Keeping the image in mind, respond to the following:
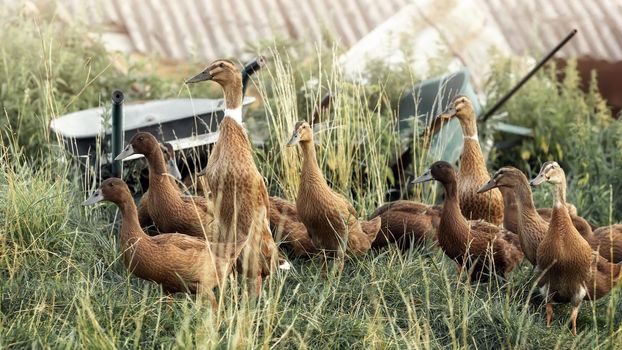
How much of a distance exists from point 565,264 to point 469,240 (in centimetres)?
58

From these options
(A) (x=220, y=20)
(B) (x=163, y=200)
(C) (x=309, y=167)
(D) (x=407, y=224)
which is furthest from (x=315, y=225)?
(A) (x=220, y=20)

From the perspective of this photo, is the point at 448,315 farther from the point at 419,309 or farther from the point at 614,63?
the point at 614,63

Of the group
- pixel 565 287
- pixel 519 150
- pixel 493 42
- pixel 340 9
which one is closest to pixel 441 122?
pixel 565 287

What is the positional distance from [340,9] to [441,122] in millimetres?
4850

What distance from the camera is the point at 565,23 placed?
1152 centimetres

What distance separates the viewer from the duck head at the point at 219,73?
5.62 meters

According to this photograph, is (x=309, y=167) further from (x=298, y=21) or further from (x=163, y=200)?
(x=298, y=21)

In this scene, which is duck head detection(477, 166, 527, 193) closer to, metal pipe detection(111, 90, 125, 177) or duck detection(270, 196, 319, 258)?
duck detection(270, 196, 319, 258)

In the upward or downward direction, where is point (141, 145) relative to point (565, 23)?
upward

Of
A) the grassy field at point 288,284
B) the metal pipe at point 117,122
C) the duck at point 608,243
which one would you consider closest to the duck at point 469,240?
the grassy field at point 288,284

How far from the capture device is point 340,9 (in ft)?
37.6

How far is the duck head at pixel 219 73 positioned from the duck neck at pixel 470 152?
160cm

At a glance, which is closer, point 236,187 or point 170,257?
point 170,257

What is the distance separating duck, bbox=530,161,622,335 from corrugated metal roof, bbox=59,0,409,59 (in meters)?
5.24
